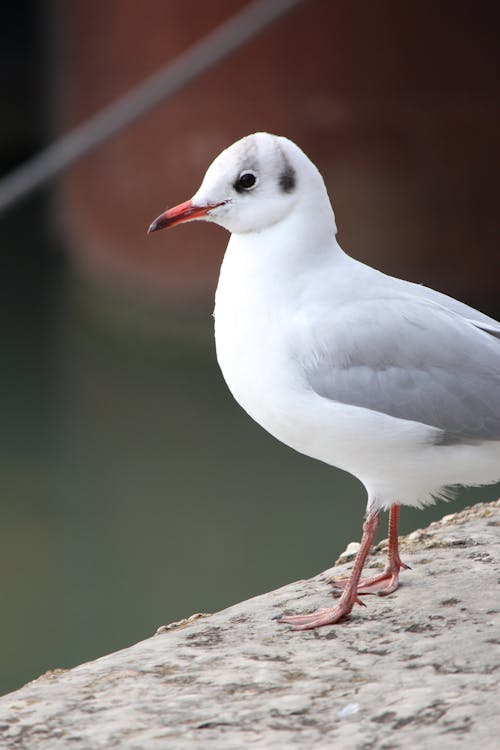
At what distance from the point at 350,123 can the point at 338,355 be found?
4.92 metres

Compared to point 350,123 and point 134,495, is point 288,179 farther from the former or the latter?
point 350,123

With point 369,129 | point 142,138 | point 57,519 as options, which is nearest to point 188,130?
point 142,138

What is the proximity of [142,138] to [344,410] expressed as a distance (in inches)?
216

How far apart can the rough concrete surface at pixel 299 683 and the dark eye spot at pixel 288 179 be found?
748 millimetres

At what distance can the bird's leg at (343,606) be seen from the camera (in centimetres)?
236

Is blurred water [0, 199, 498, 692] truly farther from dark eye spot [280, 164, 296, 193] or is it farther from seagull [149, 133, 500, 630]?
dark eye spot [280, 164, 296, 193]

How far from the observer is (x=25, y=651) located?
4852mm

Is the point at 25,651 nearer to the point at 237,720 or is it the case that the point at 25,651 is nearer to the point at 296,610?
the point at 296,610

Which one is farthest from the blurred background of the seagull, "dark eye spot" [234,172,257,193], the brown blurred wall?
"dark eye spot" [234,172,257,193]

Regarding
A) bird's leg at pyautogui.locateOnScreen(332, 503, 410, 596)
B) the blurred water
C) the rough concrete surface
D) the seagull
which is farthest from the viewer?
the blurred water

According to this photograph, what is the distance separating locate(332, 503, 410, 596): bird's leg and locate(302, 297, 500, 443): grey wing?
0.89ft

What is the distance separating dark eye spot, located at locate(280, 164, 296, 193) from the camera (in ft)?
7.86

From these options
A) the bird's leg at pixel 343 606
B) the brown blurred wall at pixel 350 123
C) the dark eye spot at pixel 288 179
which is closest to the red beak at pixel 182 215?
the dark eye spot at pixel 288 179

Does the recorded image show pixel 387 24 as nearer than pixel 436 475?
No
